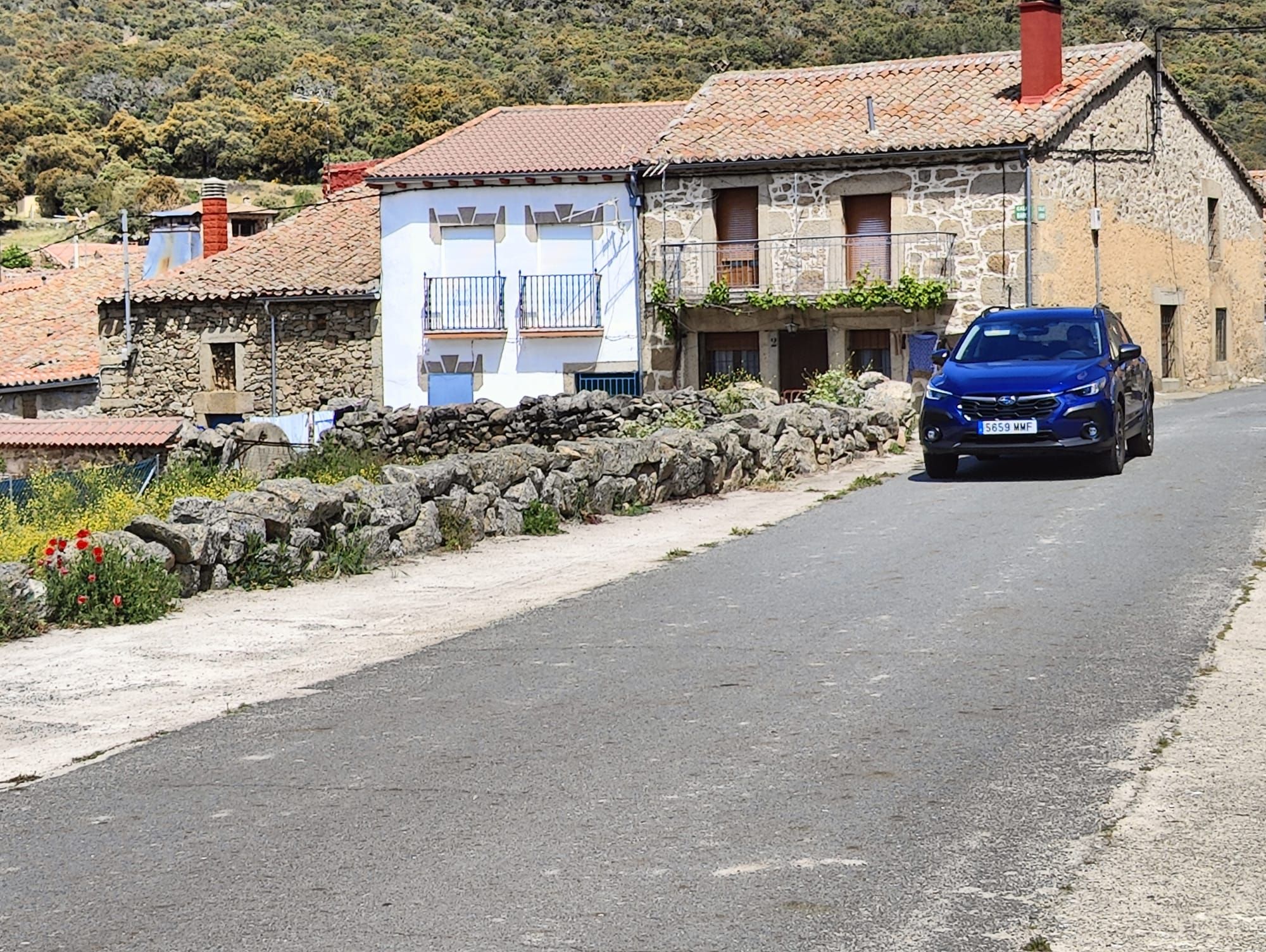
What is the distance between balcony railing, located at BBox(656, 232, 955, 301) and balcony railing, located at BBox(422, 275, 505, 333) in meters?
3.42

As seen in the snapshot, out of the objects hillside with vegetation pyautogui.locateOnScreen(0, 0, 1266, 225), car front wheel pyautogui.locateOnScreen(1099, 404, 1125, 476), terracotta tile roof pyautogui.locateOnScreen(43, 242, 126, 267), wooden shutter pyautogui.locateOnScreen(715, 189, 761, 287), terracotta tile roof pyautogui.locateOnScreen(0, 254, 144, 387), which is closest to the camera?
car front wheel pyautogui.locateOnScreen(1099, 404, 1125, 476)

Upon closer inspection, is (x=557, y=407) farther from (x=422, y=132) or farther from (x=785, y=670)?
(x=422, y=132)

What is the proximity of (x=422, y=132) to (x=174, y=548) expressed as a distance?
5077 cm

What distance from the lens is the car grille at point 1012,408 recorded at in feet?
53.9

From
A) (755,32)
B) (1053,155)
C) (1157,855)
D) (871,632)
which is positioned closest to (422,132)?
(755,32)

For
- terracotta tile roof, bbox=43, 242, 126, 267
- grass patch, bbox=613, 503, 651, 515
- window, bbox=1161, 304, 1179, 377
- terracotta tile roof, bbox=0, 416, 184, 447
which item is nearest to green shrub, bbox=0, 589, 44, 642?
grass patch, bbox=613, 503, 651, 515

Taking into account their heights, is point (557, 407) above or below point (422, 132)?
below

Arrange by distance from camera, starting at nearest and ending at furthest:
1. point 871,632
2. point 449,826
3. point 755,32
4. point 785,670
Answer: point 449,826 < point 785,670 < point 871,632 < point 755,32

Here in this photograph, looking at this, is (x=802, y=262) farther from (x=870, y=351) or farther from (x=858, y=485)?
(x=858, y=485)

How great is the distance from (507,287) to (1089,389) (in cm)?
1928

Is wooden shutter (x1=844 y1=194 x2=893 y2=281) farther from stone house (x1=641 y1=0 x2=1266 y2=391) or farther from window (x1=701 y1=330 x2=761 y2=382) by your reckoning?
window (x1=701 y1=330 x2=761 y2=382)

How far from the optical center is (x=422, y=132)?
60156 mm

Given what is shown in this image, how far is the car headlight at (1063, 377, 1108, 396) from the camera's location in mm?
16469

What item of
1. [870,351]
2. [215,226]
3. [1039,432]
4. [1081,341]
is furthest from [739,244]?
[1039,432]
